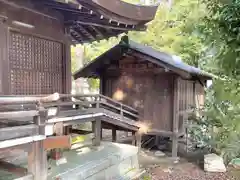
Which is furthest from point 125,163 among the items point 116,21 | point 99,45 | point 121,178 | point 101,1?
point 99,45

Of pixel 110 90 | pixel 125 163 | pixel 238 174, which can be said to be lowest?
pixel 238 174

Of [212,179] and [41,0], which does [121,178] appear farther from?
[41,0]

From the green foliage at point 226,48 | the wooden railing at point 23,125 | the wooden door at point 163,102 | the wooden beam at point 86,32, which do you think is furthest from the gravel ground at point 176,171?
the green foliage at point 226,48

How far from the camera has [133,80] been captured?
11617 mm

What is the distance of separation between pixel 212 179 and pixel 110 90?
6.05 meters

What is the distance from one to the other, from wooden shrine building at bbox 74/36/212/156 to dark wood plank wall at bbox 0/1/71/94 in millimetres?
4206

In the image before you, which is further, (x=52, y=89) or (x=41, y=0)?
(x=52, y=89)

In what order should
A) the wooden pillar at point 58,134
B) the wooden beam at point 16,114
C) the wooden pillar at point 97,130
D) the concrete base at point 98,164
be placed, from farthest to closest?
1. the wooden pillar at point 97,130
2. the wooden pillar at point 58,134
3. the concrete base at point 98,164
4. the wooden beam at point 16,114

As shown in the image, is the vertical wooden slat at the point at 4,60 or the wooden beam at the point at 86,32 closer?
the vertical wooden slat at the point at 4,60

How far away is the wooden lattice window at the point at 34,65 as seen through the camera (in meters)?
5.86

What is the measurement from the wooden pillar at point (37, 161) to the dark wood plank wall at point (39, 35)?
5.53 feet

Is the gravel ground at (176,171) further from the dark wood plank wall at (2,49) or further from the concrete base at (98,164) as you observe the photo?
the dark wood plank wall at (2,49)

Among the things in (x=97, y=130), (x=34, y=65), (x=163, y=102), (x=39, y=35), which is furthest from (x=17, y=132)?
(x=163, y=102)

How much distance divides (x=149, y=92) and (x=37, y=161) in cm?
727
